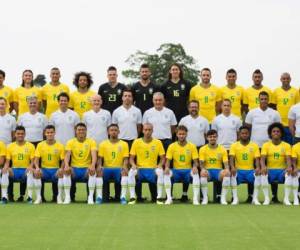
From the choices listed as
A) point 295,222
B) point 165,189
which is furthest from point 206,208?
point 295,222

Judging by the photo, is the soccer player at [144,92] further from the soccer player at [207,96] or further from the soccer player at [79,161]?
the soccer player at [79,161]

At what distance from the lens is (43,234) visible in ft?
28.4

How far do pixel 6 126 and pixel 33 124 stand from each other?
531 millimetres

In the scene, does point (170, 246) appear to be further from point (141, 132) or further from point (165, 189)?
point (141, 132)

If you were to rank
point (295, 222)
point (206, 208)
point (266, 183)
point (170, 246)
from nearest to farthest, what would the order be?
point (170, 246) < point (295, 222) < point (206, 208) < point (266, 183)

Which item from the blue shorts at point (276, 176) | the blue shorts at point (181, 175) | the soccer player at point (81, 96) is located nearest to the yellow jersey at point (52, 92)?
the soccer player at point (81, 96)

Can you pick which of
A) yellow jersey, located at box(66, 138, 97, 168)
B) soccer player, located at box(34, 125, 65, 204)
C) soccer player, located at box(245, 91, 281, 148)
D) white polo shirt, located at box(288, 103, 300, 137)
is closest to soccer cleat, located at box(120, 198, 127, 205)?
yellow jersey, located at box(66, 138, 97, 168)

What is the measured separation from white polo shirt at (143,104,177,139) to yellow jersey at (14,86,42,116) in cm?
219

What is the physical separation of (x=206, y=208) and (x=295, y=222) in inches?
→ 95.1

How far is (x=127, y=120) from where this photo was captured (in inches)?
551

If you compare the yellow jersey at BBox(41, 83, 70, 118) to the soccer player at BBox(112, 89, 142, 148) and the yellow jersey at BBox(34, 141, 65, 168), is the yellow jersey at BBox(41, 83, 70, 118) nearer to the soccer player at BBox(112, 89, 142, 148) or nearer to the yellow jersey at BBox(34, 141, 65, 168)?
the yellow jersey at BBox(34, 141, 65, 168)

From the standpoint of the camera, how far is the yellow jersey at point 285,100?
14602mm

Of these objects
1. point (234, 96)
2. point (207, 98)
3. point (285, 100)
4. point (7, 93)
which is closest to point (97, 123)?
point (7, 93)

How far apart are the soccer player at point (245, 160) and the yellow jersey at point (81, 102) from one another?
2.93 metres
